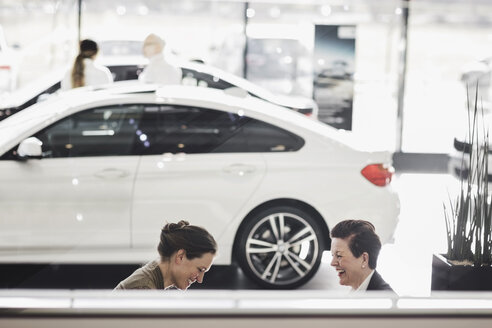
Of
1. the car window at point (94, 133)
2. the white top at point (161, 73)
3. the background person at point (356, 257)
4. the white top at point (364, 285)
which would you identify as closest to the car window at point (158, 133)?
the car window at point (94, 133)

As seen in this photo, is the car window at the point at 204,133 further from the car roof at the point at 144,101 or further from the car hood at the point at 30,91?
the car hood at the point at 30,91

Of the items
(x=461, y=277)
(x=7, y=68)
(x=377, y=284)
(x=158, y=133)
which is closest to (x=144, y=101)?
(x=158, y=133)

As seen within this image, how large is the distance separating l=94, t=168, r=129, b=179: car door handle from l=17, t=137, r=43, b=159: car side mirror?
0.34 meters

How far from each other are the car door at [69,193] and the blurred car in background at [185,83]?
467 millimetres

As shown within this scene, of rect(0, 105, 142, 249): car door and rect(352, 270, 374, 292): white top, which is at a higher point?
rect(0, 105, 142, 249): car door

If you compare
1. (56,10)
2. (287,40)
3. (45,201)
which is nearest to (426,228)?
(287,40)

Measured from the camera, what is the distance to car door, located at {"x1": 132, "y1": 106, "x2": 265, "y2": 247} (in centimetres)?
387

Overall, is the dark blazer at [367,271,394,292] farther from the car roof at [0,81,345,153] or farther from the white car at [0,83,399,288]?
the car roof at [0,81,345,153]

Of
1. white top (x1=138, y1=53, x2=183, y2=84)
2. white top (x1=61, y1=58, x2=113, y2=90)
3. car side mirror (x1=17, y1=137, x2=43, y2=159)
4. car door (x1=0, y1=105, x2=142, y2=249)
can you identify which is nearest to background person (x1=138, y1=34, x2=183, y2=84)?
white top (x1=138, y1=53, x2=183, y2=84)

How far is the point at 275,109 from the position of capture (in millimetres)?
4172

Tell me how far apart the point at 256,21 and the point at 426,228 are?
1.66 meters

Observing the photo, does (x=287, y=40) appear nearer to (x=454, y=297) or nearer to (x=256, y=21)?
(x=256, y=21)

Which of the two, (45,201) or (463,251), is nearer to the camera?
(463,251)

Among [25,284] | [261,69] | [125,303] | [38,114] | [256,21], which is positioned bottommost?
[25,284]
